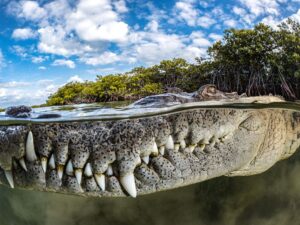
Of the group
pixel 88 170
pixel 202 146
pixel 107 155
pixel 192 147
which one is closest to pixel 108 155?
pixel 107 155

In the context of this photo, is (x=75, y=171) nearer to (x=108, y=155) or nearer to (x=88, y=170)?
(x=88, y=170)

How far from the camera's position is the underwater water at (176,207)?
3781mm

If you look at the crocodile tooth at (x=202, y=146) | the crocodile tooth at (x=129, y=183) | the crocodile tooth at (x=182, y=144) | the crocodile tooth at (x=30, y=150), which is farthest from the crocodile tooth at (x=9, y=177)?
the crocodile tooth at (x=202, y=146)

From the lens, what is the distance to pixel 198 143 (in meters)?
2.51

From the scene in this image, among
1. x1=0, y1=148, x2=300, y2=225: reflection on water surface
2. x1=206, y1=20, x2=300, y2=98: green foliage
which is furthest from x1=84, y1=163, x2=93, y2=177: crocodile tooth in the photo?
x1=206, y1=20, x2=300, y2=98: green foliage

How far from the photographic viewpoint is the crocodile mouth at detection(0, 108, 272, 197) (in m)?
2.00

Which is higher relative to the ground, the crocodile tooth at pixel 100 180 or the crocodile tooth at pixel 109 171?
the crocodile tooth at pixel 109 171

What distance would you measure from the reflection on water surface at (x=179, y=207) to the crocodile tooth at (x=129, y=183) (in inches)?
72.3

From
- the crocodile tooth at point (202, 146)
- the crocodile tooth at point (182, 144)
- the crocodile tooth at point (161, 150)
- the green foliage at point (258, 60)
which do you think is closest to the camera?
the crocodile tooth at point (161, 150)

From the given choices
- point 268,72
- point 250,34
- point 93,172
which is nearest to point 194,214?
point 93,172

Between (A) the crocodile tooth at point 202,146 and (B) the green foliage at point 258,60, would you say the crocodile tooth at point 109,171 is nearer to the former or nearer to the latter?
(A) the crocodile tooth at point 202,146

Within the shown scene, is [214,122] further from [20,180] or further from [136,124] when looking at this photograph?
[20,180]

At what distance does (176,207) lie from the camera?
3930 millimetres

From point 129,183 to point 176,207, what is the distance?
2048mm
